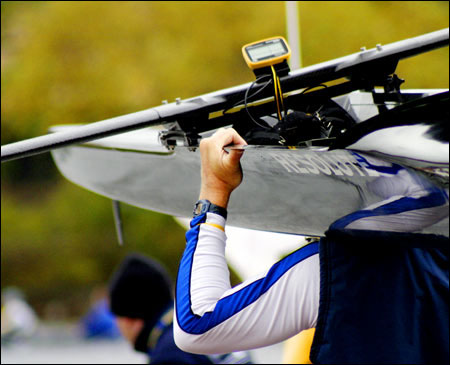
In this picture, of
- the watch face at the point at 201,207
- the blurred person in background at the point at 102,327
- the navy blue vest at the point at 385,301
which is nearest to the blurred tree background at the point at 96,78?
the blurred person in background at the point at 102,327

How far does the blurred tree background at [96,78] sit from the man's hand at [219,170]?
8.39 metres

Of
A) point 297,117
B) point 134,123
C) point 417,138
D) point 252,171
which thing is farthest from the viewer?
point 134,123

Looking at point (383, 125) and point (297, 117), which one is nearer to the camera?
point (383, 125)

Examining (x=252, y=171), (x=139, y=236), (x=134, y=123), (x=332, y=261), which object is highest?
(x=134, y=123)

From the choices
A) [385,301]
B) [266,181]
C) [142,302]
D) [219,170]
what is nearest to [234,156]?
[219,170]

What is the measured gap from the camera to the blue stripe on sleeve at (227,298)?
122 cm

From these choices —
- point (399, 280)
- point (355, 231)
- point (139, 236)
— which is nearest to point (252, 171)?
point (355, 231)

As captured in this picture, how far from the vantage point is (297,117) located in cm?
157

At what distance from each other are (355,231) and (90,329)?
5588 mm

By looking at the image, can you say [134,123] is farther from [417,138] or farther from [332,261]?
[417,138]

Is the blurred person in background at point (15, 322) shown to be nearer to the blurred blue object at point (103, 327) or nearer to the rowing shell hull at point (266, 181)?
the blurred blue object at point (103, 327)

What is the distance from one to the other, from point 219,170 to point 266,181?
23cm

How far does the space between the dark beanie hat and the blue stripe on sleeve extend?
1.01 meters

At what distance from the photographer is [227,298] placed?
123 centimetres
